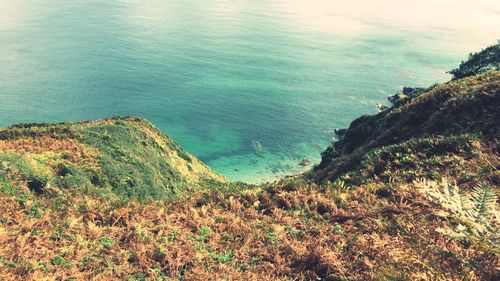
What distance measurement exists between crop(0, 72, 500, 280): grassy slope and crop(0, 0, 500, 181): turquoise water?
49228mm

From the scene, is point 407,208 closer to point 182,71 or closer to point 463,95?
point 463,95

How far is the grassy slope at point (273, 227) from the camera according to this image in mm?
10109

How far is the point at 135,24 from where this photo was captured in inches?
6909

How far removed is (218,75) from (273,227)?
113 m

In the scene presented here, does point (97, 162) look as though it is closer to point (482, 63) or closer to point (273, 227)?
point (273, 227)

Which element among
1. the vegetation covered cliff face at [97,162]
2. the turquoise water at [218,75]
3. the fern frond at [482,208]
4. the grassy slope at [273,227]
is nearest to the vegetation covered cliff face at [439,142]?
the grassy slope at [273,227]

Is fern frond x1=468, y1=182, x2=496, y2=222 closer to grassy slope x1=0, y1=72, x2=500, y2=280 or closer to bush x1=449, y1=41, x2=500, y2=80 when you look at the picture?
grassy slope x1=0, y1=72, x2=500, y2=280

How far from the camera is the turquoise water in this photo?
8625 centimetres

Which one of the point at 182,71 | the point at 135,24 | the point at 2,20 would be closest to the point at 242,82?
the point at 182,71

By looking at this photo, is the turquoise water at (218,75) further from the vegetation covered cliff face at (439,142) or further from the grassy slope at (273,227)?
the grassy slope at (273,227)

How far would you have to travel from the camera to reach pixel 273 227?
13.7 m

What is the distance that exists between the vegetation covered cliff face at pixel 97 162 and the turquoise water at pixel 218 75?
26.9 metres

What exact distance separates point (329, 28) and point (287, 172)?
6006 inches

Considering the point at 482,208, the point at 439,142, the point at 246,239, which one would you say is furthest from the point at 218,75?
the point at 482,208
